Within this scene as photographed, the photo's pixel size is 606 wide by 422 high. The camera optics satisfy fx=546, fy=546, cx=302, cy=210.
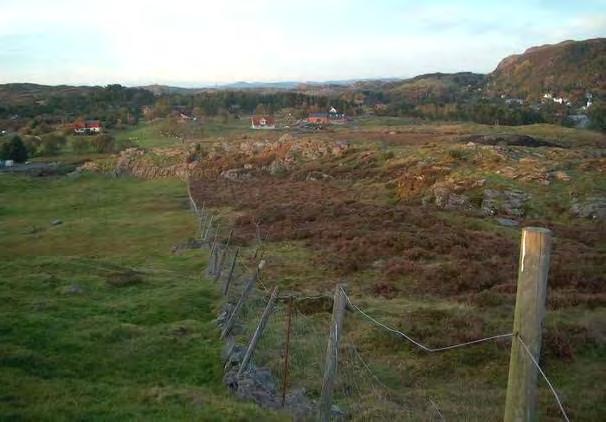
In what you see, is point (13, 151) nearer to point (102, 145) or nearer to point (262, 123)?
point (102, 145)

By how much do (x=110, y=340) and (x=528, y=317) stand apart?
46.7 ft

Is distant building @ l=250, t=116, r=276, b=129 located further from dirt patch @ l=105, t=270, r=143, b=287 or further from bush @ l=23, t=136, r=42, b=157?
dirt patch @ l=105, t=270, r=143, b=287

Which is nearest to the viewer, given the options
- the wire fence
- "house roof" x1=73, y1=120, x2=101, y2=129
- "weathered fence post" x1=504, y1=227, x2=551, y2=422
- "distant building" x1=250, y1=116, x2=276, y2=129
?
"weathered fence post" x1=504, y1=227, x2=551, y2=422

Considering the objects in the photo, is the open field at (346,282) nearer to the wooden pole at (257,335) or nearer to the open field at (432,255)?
the open field at (432,255)

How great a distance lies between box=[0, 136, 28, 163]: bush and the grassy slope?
66436mm

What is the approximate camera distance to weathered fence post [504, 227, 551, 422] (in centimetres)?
489

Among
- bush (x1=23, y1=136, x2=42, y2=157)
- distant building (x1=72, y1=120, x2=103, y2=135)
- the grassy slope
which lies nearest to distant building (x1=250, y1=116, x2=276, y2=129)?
distant building (x1=72, y1=120, x2=103, y2=135)

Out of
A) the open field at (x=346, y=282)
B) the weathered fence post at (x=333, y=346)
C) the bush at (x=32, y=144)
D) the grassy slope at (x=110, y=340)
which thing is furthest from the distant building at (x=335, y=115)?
the weathered fence post at (x=333, y=346)

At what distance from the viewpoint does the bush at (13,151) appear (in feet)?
322

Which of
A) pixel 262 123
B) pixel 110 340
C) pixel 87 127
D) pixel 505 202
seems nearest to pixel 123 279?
pixel 110 340

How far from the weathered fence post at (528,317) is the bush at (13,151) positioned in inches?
4270

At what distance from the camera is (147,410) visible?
36.6 ft

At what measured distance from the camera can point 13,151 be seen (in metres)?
98.4

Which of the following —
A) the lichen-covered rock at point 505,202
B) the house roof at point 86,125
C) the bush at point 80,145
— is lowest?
the bush at point 80,145
